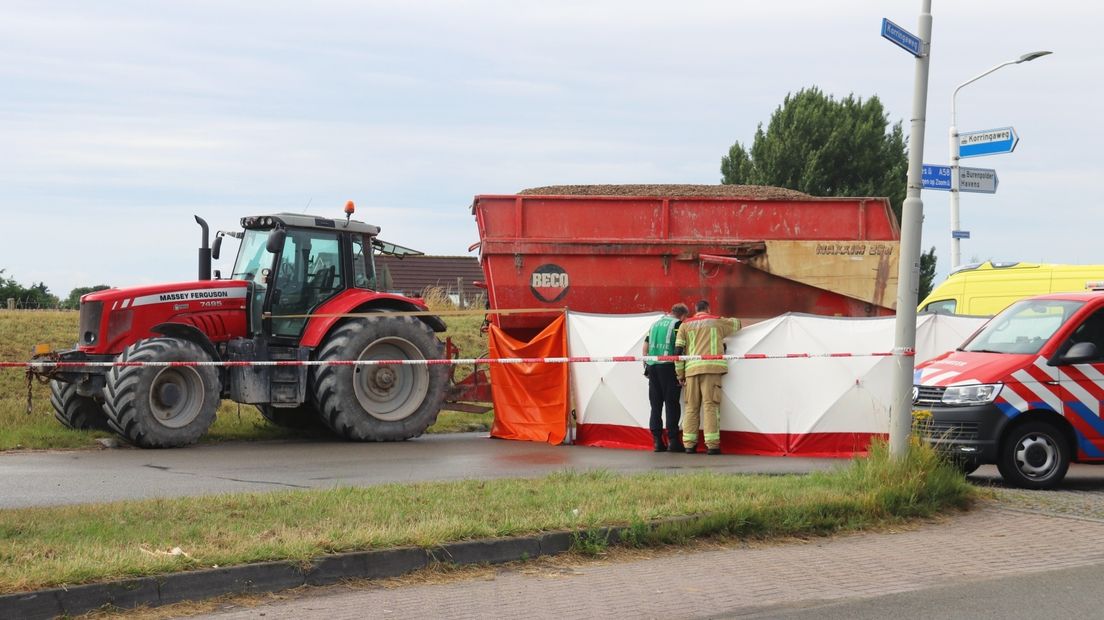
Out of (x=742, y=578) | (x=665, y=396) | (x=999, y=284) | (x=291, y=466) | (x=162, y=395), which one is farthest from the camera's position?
(x=999, y=284)

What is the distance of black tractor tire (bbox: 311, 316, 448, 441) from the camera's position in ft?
52.3

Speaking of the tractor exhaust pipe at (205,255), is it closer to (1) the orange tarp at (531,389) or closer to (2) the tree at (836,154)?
(1) the orange tarp at (531,389)

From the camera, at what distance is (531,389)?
1688 centimetres

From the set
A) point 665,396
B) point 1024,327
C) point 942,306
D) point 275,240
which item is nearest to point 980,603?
point 1024,327

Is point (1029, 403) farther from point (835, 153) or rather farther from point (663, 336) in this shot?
point (835, 153)

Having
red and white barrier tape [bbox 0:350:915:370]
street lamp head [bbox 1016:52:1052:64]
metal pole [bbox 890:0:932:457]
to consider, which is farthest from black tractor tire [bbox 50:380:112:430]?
street lamp head [bbox 1016:52:1052:64]

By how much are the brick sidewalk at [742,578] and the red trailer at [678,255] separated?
9.12 metres

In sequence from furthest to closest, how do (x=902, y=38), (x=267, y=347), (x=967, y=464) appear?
(x=267, y=347) → (x=967, y=464) → (x=902, y=38)

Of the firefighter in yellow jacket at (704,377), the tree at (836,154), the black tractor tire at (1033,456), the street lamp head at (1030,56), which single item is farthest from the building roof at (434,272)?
→ the black tractor tire at (1033,456)

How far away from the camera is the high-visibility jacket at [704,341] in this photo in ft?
47.4

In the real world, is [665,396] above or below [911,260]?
below

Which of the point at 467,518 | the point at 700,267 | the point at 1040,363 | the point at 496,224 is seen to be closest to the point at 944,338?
the point at 1040,363

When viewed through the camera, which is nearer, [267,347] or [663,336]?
[663,336]

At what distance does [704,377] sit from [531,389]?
3.14 meters
